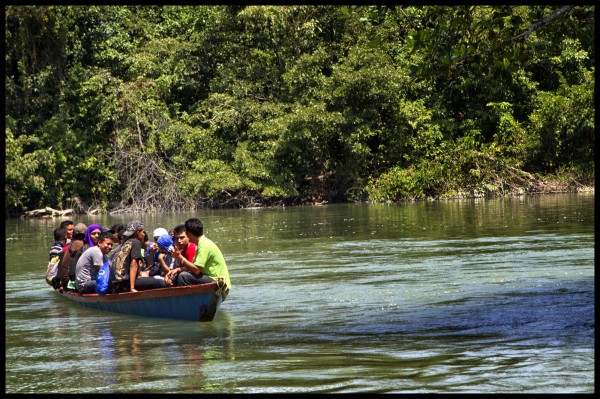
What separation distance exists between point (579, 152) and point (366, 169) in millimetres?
7535

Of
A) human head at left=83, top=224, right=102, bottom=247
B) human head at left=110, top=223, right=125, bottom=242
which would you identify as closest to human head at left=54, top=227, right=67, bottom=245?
human head at left=110, top=223, right=125, bottom=242

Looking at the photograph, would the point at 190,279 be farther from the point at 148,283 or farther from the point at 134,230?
the point at 134,230

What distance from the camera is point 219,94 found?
1545 inches

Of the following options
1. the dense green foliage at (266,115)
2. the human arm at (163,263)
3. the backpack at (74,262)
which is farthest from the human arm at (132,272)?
the dense green foliage at (266,115)

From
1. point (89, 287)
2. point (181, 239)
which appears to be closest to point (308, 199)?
point (89, 287)

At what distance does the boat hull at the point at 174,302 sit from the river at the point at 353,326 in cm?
16

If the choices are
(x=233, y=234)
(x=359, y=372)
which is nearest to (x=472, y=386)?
(x=359, y=372)

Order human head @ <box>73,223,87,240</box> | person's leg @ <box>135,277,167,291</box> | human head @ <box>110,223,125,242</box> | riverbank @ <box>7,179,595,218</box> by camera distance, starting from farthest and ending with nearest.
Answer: riverbank @ <box>7,179,595,218</box> < human head @ <box>73,223,87,240</box> < human head @ <box>110,223,125,242</box> < person's leg @ <box>135,277,167,291</box>

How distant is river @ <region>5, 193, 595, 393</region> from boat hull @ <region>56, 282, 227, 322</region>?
159 millimetres

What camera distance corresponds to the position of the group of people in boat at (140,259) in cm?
1237

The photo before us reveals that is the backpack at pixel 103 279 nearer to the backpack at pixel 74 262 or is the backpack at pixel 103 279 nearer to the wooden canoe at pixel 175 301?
the wooden canoe at pixel 175 301

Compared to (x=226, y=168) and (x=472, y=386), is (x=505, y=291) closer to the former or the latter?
(x=472, y=386)

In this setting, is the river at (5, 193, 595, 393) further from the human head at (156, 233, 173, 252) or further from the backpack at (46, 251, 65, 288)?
the human head at (156, 233, 173, 252)

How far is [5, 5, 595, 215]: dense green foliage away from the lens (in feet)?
122
